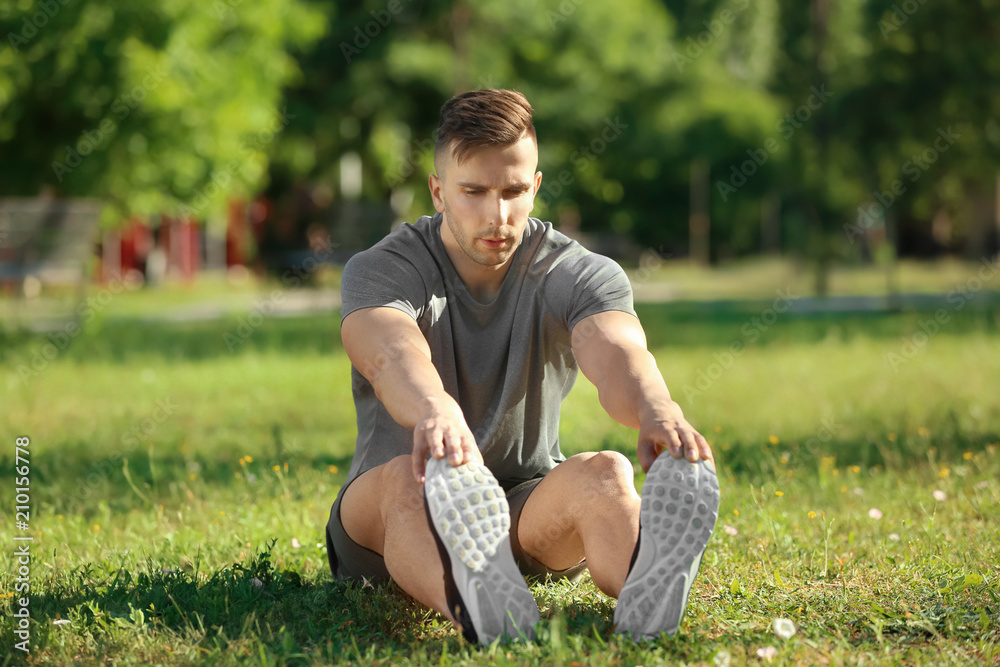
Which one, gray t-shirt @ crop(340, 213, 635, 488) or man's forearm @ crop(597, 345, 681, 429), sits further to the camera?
gray t-shirt @ crop(340, 213, 635, 488)

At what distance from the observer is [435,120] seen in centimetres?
2192

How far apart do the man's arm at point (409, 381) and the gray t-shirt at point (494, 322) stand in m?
0.09

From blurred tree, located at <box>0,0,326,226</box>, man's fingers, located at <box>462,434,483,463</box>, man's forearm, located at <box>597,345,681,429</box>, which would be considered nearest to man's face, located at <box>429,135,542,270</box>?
man's forearm, located at <box>597,345,681,429</box>

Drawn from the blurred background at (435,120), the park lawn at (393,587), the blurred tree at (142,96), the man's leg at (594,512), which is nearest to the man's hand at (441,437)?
the man's leg at (594,512)

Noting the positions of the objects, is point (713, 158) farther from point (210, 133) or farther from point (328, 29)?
point (210, 133)

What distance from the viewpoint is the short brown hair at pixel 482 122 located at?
2768 millimetres

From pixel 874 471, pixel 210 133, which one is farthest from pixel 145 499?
pixel 210 133

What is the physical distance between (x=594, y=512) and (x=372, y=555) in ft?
2.30

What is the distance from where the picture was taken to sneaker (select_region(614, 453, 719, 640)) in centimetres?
246

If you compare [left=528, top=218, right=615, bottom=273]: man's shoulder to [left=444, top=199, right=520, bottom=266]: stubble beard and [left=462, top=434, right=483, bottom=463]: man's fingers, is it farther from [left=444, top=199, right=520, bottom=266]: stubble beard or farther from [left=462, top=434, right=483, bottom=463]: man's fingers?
[left=462, top=434, right=483, bottom=463]: man's fingers

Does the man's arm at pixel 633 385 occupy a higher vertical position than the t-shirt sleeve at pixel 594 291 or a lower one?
lower

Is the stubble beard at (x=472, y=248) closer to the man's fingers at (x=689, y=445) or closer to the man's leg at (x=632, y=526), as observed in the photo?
the man's leg at (x=632, y=526)

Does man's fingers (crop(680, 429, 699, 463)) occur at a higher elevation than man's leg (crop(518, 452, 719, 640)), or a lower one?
higher

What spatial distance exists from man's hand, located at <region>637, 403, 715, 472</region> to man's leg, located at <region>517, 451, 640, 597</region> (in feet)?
0.39
